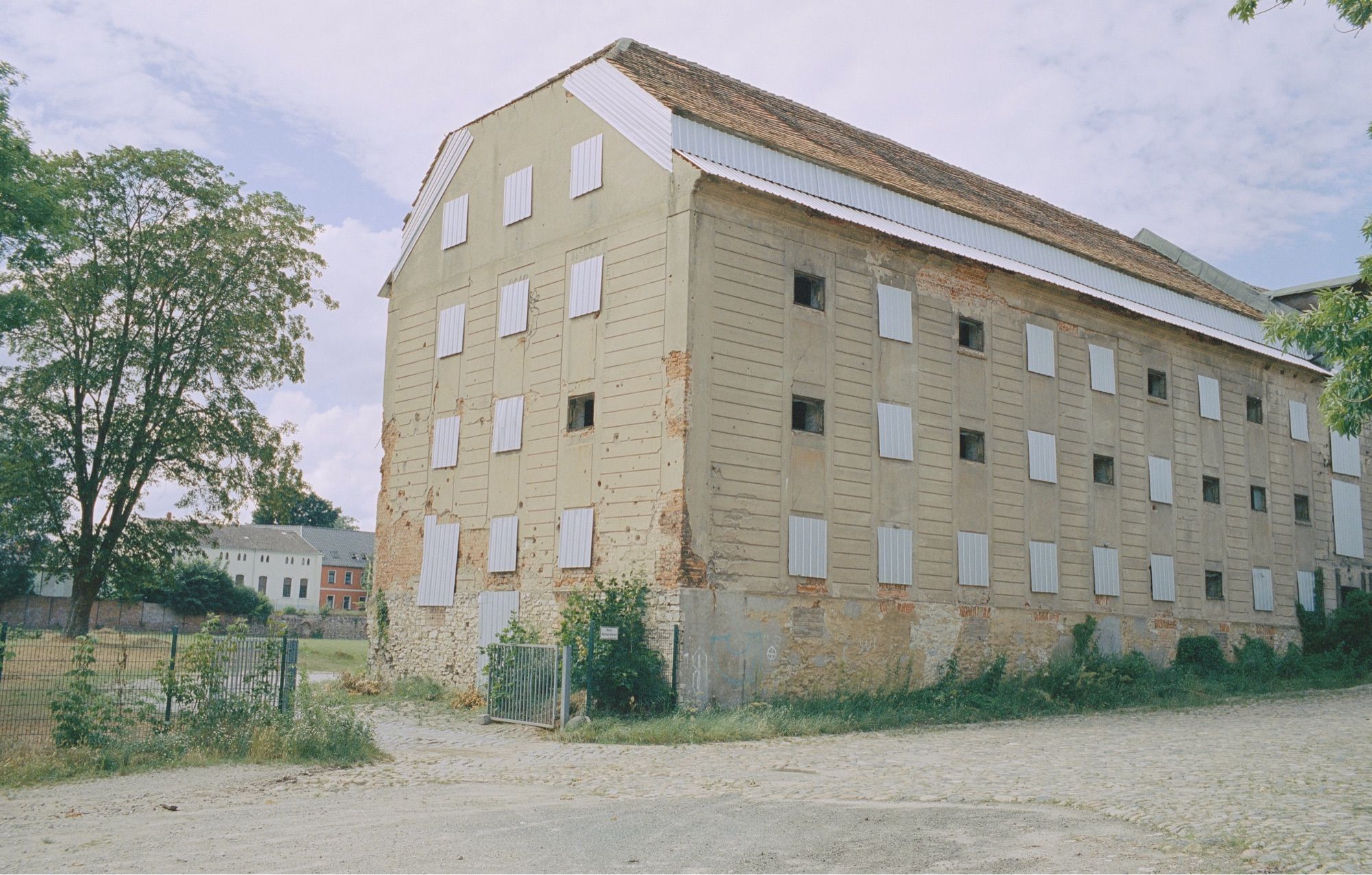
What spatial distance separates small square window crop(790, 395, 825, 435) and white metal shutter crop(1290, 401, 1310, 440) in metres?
17.9

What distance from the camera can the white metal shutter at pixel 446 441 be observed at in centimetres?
2406

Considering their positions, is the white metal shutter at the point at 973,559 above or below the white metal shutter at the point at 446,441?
below

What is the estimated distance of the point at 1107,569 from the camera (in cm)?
2598

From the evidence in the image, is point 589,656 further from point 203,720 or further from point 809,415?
point 809,415

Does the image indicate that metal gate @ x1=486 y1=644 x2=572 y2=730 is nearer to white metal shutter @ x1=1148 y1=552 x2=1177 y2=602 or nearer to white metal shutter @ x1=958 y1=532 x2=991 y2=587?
white metal shutter @ x1=958 y1=532 x2=991 y2=587

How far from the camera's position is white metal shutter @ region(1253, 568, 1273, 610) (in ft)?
97.2

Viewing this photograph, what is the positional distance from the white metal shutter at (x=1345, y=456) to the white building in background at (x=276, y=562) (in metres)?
80.3

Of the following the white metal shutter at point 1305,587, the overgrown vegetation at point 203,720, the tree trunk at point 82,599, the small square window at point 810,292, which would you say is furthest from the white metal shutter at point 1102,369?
the tree trunk at point 82,599

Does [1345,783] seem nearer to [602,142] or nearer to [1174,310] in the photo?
[602,142]

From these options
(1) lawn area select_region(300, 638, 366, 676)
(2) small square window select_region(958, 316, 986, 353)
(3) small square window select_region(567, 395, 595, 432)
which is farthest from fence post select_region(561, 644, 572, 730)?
(2) small square window select_region(958, 316, 986, 353)

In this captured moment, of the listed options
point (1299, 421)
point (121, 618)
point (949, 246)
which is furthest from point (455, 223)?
point (121, 618)

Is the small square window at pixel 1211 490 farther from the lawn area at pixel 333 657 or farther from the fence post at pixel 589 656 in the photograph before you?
the lawn area at pixel 333 657

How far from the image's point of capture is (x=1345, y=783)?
40.4 feet

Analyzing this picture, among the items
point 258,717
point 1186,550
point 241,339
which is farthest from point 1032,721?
point 241,339
